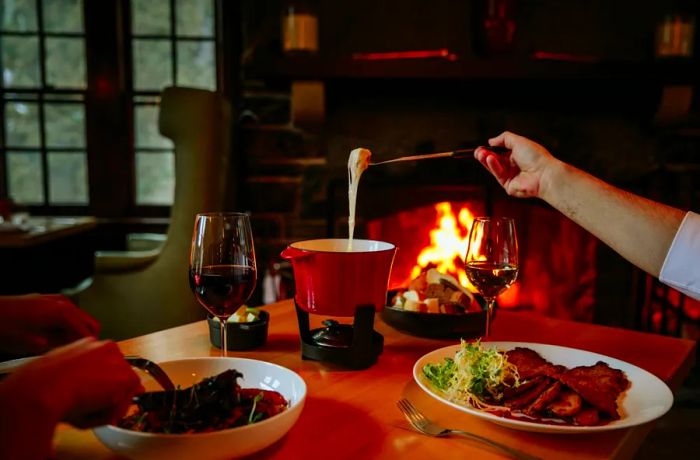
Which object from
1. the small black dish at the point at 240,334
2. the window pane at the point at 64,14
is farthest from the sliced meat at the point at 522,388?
the window pane at the point at 64,14

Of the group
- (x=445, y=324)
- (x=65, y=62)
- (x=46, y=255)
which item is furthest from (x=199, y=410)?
(x=65, y=62)

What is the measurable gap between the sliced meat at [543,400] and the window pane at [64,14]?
376cm

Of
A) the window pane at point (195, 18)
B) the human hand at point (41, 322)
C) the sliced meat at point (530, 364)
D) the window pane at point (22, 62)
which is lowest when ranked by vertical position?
the sliced meat at point (530, 364)

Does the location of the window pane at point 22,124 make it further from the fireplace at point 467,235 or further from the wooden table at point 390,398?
the wooden table at point 390,398

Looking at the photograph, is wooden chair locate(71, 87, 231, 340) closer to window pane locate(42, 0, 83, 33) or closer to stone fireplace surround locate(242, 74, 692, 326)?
stone fireplace surround locate(242, 74, 692, 326)

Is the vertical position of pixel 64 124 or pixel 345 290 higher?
pixel 64 124

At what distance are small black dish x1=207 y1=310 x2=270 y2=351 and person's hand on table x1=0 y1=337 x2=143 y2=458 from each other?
1.53 feet

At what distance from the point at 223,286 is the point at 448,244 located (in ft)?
6.65

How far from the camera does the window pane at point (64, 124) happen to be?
367 centimetres

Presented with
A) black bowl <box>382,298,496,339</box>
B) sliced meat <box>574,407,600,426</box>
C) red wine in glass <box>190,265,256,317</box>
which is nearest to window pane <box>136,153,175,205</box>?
black bowl <box>382,298,496,339</box>

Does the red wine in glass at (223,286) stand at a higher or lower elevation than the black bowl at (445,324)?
higher

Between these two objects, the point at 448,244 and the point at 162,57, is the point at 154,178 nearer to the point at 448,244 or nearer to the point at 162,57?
the point at 162,57

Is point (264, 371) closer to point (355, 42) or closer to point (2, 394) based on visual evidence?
point (2, 394)

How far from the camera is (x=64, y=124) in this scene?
12.1 ft
